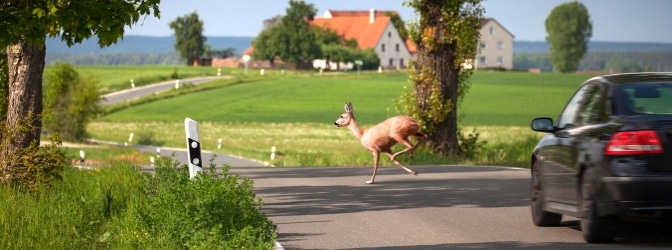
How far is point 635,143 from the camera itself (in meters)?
12.4

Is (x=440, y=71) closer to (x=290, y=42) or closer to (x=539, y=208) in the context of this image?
(x=539, y=208)

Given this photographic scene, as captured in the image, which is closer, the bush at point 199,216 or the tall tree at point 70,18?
the bush at point 199,216

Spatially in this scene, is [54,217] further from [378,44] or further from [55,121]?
[378,44]

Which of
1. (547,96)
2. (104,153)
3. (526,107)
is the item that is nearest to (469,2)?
(104,153)

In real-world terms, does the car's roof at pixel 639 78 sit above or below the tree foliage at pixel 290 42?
above

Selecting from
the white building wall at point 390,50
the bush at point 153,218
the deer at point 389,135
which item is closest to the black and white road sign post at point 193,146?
the bush at point 153,218

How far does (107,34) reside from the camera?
49.0ft

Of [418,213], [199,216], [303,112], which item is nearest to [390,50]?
[303,112]

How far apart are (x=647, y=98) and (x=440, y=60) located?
18685 millimetres

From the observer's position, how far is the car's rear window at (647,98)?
13.1 meters

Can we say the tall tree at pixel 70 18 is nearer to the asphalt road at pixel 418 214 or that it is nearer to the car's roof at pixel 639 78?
the asphalt road at pixel 418 214

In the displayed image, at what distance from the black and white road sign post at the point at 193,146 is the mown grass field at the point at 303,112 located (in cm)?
1998

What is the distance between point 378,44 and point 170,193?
178290 mm

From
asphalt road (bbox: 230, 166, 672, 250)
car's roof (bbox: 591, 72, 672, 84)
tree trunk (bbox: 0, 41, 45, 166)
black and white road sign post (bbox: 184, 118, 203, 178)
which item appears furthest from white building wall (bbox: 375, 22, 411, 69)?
car's roof (bbox: 591, 72, 672, 84)
